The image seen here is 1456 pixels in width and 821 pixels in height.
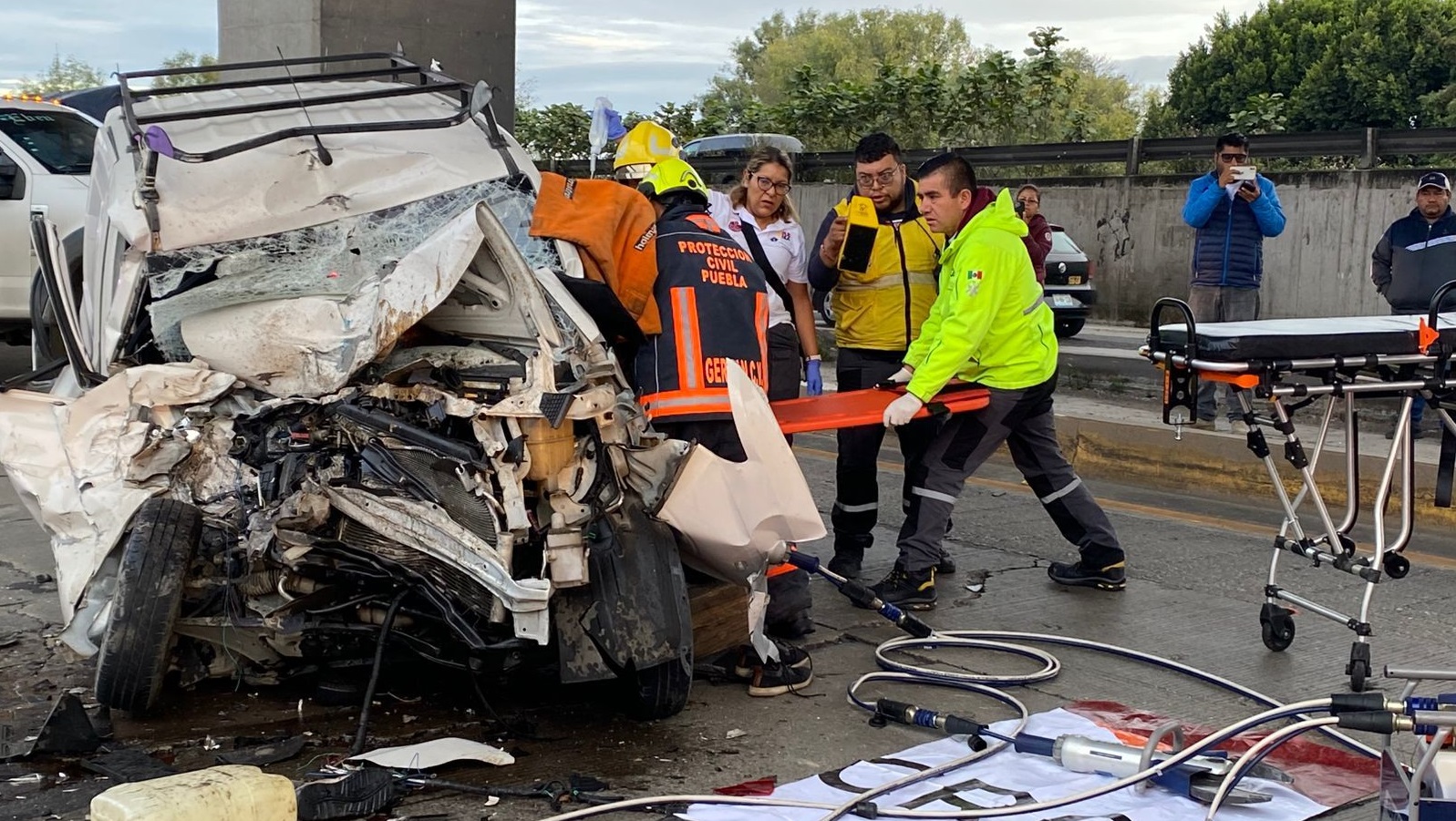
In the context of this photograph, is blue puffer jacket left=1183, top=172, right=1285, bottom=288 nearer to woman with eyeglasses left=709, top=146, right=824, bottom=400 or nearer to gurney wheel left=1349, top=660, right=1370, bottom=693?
woman with eyeglasses left=709, top=146, right=824, bottom=400

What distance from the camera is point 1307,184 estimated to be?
17672mm

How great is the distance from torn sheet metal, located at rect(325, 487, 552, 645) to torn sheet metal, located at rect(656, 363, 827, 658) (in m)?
0.56

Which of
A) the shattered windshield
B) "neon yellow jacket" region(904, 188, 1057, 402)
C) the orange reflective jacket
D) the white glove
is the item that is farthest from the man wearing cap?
the shattered windshield

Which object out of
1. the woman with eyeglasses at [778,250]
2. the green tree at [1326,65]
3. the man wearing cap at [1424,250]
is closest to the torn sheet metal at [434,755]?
the woman with eyeglasses at [778,250]

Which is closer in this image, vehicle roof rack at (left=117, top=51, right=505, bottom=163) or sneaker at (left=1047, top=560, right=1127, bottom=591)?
vehicle roof rack at (left=117, top=51, right=505, bottom=163)

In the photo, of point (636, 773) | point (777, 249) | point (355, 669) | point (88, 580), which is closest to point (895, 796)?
point (636, 773)

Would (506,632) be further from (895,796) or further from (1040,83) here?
(1040,83)

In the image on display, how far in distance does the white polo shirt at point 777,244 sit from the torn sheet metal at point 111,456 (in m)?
2.89

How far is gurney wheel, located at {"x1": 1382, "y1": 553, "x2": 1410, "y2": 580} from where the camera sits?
17.2 feet

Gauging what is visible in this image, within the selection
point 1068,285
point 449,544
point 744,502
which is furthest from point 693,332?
point 1068,285

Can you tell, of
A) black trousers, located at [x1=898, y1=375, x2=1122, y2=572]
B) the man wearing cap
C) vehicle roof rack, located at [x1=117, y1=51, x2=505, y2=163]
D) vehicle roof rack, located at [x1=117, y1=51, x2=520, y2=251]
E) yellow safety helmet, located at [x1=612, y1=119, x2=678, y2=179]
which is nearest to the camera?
vehicle roof rack, located at [x1=117, y1=51, x2=520, y2=251]

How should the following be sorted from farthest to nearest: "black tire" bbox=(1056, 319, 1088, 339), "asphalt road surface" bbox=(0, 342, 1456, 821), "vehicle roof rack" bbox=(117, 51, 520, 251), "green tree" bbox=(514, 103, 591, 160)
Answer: "green tree" bbox=(514, 103, 591, 160) < "black tire" bbox=(1056, 319, 1088, 339) < "vehicle roof rack" bbox=(117, 51, 520, 251) < "asphalt road surface" bbox=(0, 342, 1456, 821)

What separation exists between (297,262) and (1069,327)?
14.6 meters

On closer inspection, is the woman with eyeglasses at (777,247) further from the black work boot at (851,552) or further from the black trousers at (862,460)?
the black work boot at (851,552)
